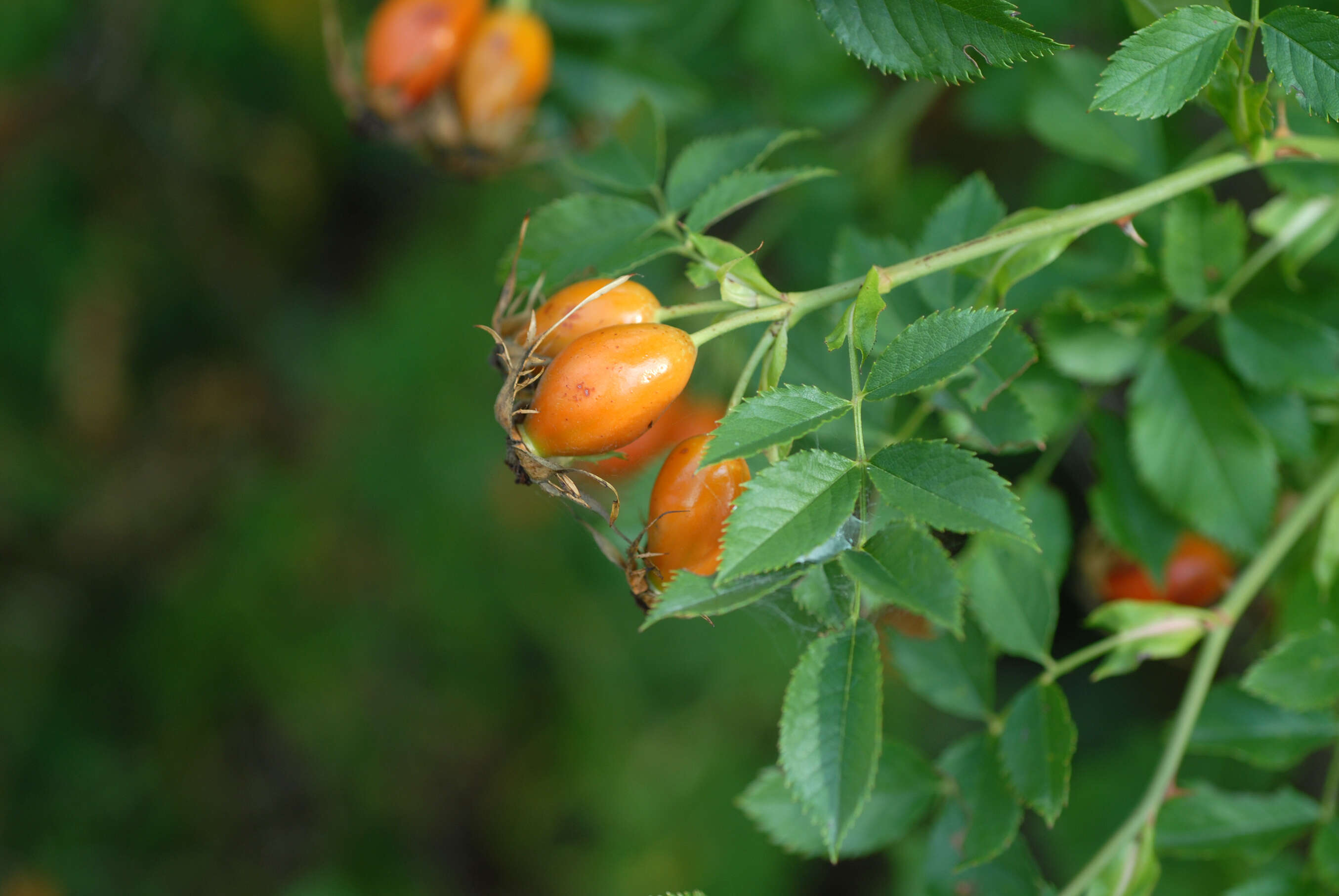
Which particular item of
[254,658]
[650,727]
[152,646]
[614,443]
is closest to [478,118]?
[614,443]

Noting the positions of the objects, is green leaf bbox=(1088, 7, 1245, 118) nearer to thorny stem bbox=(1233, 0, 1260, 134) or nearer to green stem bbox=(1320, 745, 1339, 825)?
thorny stem bbox=(1233, 0, 1260, 134)

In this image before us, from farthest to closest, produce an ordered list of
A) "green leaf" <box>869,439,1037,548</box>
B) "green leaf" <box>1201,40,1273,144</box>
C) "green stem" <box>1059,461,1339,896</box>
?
"green stem" <box>1059,461,1339,896</box>, "green leaf" <box>1201,40,1273,144</box>, "green leaf" <box>869,439,1037,548</box>

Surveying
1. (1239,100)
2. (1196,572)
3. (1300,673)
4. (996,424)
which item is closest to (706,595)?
(996,424)

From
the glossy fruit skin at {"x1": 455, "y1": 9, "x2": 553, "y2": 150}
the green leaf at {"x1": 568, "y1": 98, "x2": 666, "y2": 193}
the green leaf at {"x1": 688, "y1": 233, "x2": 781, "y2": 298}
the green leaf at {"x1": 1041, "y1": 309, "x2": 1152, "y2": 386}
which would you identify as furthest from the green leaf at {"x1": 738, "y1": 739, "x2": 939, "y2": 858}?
the glossy fruit skin at {"x1": 455, "y1": 9, "x2": 553, "y2": 150}

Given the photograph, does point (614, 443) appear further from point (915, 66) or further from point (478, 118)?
point (478, 118)

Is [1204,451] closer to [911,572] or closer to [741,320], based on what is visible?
[911,572]

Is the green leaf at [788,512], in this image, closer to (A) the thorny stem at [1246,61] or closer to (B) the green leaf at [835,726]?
(B) the green leaf at [835,726]
